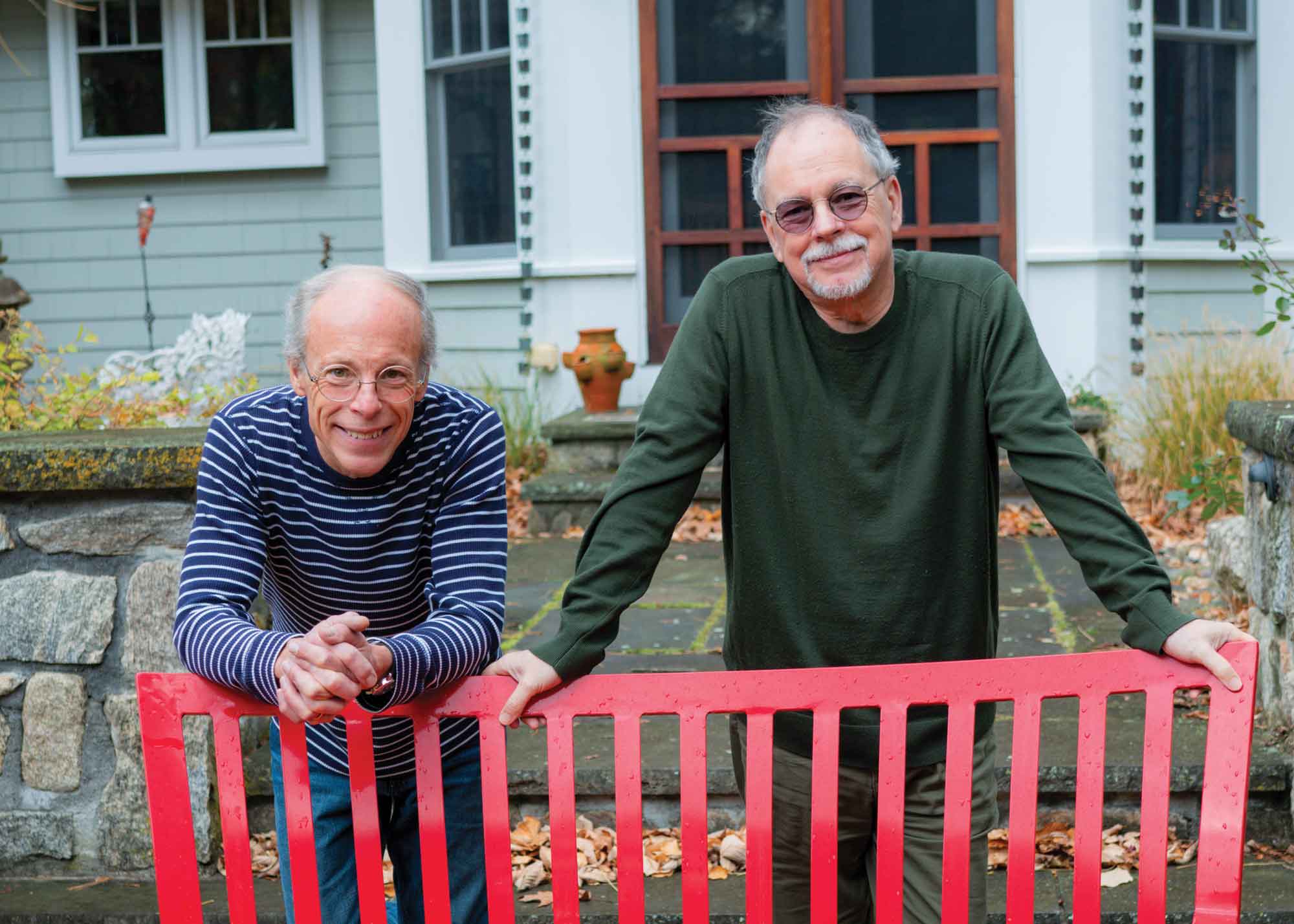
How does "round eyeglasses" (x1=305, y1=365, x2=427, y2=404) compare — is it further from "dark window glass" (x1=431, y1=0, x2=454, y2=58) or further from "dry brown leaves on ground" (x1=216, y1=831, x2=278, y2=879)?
"dark window glass" (x1=431, y1=0, x2=454, y2=58)

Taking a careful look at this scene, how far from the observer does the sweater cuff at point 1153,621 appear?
2.05 meters

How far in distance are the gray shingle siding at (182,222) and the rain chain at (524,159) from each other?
5.83 ft

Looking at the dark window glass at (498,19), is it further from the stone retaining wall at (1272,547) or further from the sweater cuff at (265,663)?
the sweater cuff at (265,663)

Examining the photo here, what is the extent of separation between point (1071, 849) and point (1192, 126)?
19.3 ft

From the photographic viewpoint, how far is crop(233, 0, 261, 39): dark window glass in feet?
31.8

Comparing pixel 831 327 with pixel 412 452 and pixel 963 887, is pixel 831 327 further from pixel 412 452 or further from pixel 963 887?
pixel 963 887

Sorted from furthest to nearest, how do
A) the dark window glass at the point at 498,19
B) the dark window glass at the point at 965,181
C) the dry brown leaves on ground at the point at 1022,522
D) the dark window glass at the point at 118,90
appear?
the dark window glass at the point at 118,90 < the dark window glass at the point at 498,19 < the dark window glass at the point at 965,181 < the dry brown leaves on ground at the point at 1022,522

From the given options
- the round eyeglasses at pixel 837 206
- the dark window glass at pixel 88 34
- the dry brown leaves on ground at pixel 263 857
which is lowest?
the dry brown leaves on ground at pixel 263 857

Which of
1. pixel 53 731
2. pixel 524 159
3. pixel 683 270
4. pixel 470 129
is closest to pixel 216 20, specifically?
pixel 470 129

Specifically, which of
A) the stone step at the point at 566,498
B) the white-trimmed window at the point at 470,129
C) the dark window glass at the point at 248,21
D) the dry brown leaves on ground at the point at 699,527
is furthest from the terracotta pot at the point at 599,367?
the dark window glass at the point at 248,21

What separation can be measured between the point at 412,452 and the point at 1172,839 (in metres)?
2.32

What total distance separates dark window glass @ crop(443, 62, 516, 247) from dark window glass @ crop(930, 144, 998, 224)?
246 cm

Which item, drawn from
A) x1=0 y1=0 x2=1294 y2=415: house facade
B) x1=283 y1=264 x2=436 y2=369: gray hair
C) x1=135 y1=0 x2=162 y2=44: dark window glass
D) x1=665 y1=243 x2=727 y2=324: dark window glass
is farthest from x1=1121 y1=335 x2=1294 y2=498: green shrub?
x1=135 y1=0 x2=162 y2=44: dark window glass

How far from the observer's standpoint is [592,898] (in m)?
3.40
